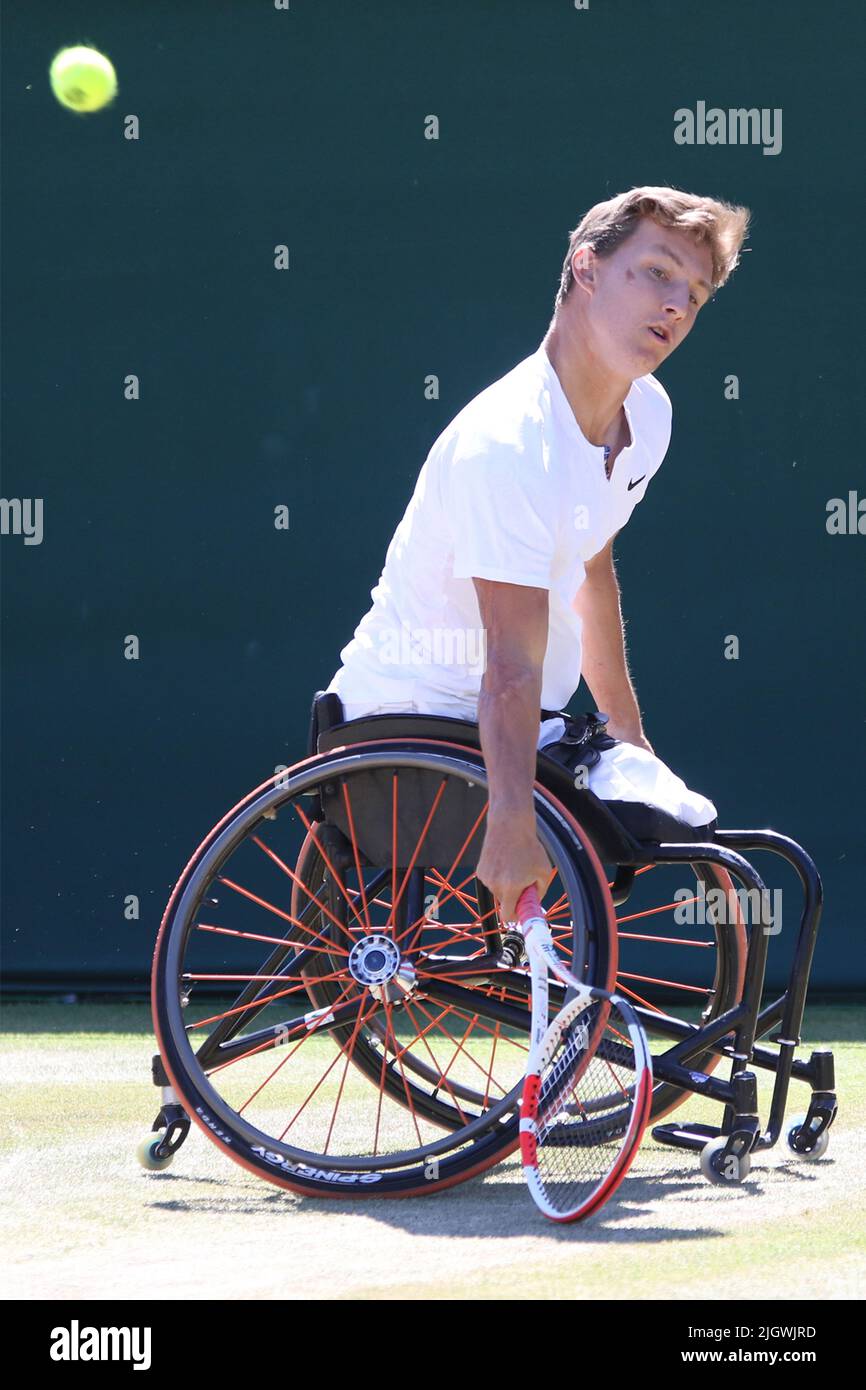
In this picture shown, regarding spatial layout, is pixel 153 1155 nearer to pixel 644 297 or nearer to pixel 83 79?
pixel 644 297

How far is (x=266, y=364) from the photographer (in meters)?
4.14

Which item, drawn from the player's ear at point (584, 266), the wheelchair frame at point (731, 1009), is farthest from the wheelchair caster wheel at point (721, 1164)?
the player's ear at point (584, 266)

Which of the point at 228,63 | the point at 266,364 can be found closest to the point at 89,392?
the point at 266,364

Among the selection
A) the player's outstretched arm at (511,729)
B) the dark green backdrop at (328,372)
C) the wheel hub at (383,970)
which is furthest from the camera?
the dark green backdrop at (328,372)

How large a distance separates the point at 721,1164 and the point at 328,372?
2.46 metres

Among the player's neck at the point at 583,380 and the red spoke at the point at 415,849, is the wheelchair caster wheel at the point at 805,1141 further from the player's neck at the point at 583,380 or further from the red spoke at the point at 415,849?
the player's neck at the point at 583,380

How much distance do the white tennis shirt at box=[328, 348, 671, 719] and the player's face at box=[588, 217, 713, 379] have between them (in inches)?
3.6

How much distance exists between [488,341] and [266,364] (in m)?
0.51

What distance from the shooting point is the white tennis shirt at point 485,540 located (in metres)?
2.17

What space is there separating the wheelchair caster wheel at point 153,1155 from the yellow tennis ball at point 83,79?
8.82 feet

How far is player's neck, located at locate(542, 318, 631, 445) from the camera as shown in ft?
7.64

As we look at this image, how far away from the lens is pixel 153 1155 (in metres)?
2.31

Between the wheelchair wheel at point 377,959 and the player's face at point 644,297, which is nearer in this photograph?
the wheelchair wheel at point 377,959

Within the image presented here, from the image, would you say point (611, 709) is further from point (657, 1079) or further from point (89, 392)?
point (89, 392)
